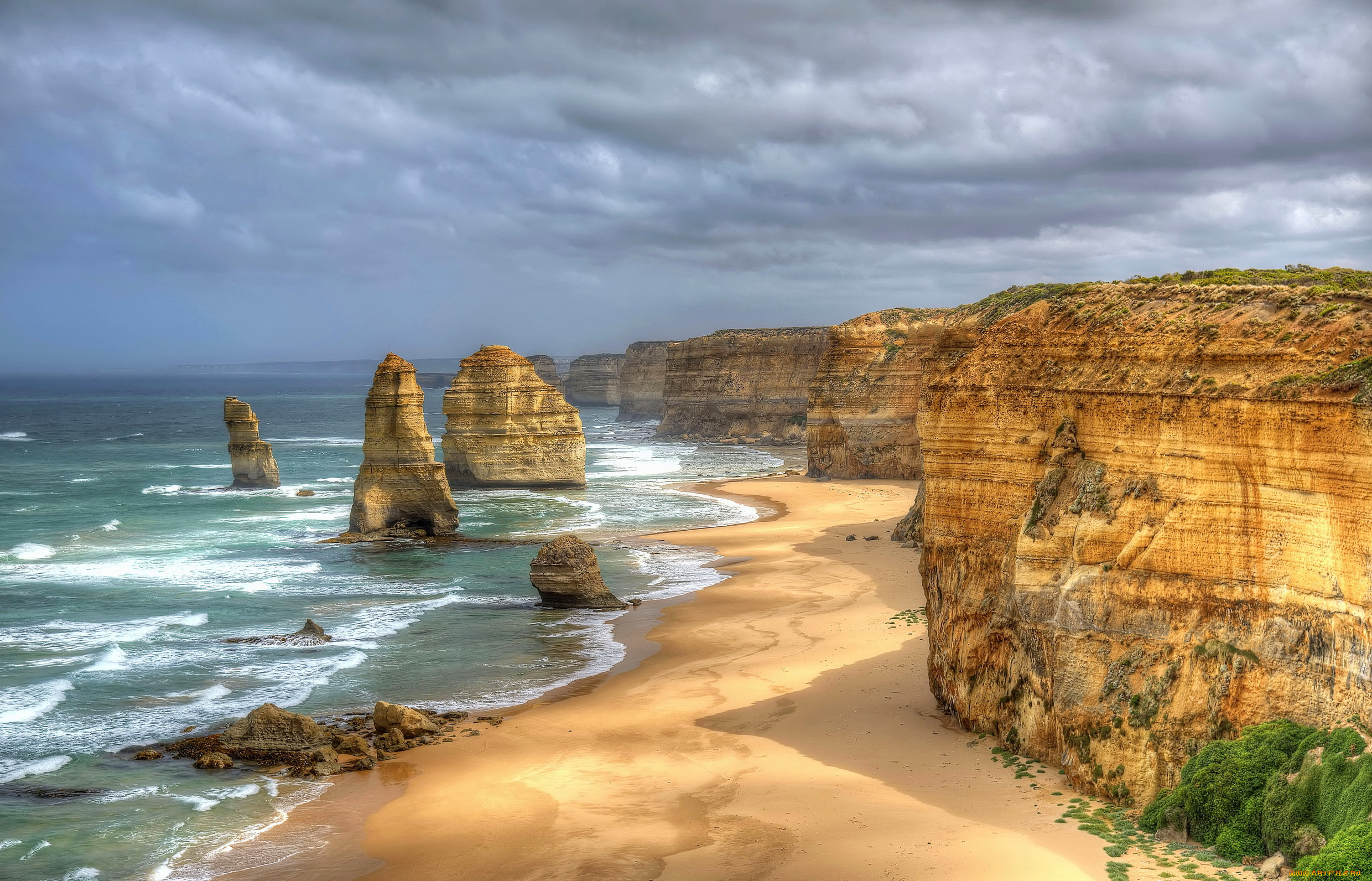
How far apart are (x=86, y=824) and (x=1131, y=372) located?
1617cm

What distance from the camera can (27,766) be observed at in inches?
719

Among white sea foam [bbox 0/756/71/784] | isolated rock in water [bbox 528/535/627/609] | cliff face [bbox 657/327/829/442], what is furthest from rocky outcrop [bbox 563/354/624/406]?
white sea foam [bbox 0/756/71/784]

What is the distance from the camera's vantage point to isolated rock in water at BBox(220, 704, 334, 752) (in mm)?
18609

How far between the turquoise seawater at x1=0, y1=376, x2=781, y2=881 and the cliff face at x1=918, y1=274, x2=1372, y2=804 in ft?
35.6

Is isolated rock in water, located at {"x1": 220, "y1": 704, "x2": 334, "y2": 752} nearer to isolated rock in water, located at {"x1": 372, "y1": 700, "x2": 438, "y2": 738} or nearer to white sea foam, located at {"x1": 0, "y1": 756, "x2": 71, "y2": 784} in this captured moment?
isolated rock in water, located at {"x1": 372, "y1": 700, "x2": 438, "y2": 738}

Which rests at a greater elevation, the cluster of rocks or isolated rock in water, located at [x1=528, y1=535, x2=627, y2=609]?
isolated rock in water, located at [x1=528, y1=535, x2=627, y2=609]

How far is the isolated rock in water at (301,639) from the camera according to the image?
87.6ft

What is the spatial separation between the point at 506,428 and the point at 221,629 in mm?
30444

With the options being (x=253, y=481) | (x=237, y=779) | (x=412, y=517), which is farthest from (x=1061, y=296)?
(x=253, y=481)

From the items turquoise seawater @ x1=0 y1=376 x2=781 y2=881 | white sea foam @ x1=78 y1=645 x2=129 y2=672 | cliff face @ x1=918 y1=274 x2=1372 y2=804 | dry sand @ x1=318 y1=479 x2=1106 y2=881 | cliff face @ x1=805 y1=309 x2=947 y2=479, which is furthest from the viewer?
cliff face @ x1=805 y1=309 x2=947 y2=479

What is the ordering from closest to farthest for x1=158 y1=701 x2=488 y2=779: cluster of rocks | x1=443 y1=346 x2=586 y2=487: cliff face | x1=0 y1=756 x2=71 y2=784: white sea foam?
x1=0 y1=756 x2=71 y2=784: white sea foam
x1=158 y1=701 x2=488 y2=779: cluster of rocks
x1=443 y1=346 x2=586 y2=487: cliff face

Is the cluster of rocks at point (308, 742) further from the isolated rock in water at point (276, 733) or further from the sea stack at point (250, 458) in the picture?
the sea stack at point (250, 458)

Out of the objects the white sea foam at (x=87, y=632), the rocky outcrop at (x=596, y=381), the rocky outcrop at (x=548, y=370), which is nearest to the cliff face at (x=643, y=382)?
the rocky outcrop at (x=548, y=370)

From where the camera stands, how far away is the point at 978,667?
1611cm
